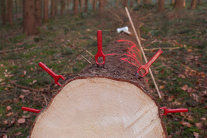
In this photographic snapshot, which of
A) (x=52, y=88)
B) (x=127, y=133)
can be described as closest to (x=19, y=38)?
(x=52, y=88)

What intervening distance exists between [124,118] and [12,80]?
303 centimetres

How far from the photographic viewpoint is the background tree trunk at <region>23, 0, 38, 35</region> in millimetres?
7055

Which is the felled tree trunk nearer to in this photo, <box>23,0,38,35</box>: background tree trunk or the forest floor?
the forest floor

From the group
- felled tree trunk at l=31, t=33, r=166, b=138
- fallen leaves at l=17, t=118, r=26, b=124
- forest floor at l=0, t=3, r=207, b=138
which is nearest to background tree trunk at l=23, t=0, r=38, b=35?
forest floor at l=0, t=3, r=207, b=138

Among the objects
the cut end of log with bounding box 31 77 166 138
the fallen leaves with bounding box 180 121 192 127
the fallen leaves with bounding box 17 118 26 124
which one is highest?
the cut end of log with bounding box 31 77 166 138

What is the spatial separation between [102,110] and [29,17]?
7.30 m

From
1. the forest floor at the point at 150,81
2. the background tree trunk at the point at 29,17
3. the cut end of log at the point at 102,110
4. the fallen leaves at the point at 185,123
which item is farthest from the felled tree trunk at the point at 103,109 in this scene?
the background tree trunk at the point at 29,17

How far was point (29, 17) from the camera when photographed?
7301mm

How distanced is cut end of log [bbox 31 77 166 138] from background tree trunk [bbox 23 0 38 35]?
A: 708cm

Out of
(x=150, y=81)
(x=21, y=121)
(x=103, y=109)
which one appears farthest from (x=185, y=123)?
(x=21, y=121)

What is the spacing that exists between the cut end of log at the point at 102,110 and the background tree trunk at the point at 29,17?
7077 mm

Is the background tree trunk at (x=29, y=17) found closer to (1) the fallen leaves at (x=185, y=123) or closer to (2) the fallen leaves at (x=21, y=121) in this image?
(2) the fallen leaves at (x=21, y=121)

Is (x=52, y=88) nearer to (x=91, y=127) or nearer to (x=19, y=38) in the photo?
(x=91, y=127)

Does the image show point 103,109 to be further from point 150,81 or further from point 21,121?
point 150,81
